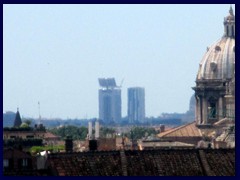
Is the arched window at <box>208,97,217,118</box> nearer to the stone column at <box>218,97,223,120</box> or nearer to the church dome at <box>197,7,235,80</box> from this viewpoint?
the stone column at <box>218,97,223,120</box>

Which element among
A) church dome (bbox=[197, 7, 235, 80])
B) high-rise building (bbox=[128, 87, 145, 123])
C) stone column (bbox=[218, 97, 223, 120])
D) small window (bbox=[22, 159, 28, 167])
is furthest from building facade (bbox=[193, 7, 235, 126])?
small window (bbox=[22, 159, 28, 167])

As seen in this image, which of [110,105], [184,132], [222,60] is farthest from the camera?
[110,105]

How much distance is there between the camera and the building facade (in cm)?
8962

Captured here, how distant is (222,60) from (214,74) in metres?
Answer: 1.07

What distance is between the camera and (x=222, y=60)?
306ft

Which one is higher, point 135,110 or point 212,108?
point 135,110

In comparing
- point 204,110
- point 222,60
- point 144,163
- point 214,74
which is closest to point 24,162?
point 144,163

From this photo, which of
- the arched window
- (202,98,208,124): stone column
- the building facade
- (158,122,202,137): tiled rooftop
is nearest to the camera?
(158,122,202,137): tiled rooftop

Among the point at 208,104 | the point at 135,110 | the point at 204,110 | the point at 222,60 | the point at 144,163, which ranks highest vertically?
the point at 222,60

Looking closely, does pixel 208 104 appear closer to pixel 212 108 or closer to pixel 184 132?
pixel 212 108

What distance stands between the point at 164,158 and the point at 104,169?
227cm

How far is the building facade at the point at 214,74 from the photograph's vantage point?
8962 centimetres

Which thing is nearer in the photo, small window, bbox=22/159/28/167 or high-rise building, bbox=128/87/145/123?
small window, bbox=22/159/28/167
